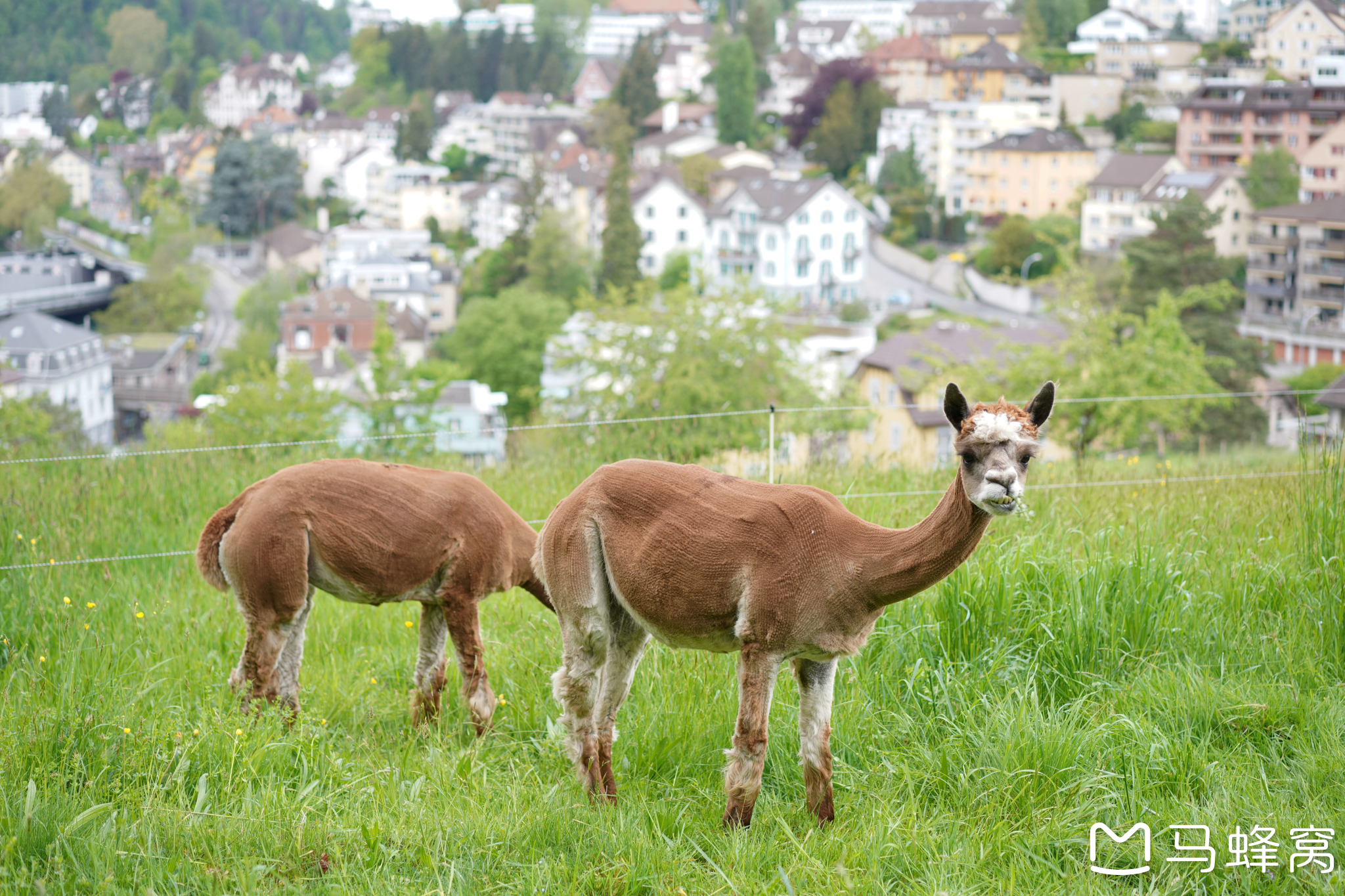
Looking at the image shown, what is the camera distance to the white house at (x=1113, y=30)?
126938mm

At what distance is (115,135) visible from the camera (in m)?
171

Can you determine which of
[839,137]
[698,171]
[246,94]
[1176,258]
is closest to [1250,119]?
[839,137]

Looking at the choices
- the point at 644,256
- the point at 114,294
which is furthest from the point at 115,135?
the point at 644,256

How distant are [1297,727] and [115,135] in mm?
187072

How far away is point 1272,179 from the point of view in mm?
87688

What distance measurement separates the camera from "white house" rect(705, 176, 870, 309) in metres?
88.3

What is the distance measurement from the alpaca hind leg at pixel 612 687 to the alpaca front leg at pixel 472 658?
0.83 meters

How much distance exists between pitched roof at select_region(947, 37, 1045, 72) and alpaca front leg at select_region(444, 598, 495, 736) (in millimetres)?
127286

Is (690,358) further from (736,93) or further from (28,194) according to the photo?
(28,194)

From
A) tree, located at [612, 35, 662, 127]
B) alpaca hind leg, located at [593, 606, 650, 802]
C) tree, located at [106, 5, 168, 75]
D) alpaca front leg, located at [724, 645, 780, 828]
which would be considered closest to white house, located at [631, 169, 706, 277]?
tree, located at [612, 35, 662, 127]

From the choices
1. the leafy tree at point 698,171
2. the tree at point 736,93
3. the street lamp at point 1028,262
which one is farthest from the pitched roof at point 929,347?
the tree at point 736,93

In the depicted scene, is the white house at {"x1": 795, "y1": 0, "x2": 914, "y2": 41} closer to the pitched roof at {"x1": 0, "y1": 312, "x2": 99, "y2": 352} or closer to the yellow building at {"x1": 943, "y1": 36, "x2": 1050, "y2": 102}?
the yellow building at {"x1": 943, "y1": 36, "x2": 1050, "y2": 102}

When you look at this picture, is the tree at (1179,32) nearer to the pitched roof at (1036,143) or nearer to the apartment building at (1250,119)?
the apartment building at (1250,119)

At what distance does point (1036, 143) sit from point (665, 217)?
2996cm
